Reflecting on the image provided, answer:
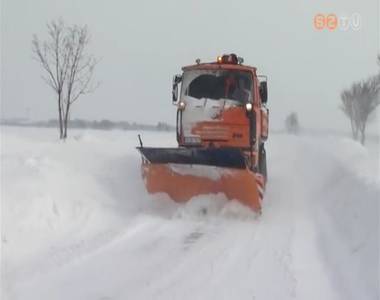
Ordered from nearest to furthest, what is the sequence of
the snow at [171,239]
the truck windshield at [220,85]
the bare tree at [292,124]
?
the snow at [171,239] → the truck windshield at [220,85] → the bare tree at [292,124]

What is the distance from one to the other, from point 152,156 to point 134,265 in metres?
3.15

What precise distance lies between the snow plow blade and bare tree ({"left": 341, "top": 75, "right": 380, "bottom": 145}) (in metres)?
22.3

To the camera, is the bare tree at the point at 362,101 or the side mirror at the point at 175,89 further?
the bare tree at the point at 362,101

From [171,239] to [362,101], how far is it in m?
26.2

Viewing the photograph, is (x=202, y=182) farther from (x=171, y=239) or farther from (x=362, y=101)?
(x=362, y=101)

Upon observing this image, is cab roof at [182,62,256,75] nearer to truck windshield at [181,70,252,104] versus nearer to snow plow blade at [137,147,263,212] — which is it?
truck windshield at [181,70,252,104]

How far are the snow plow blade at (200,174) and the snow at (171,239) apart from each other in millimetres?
182

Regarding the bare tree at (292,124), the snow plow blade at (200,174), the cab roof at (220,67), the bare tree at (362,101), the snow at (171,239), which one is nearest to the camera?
the snow at (171,239)

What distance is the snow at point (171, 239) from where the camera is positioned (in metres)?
4.78

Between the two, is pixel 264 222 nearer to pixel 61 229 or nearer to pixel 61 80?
pixel 61 229

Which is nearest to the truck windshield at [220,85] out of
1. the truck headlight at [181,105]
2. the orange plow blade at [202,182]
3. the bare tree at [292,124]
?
the truck headlight at [181,105]

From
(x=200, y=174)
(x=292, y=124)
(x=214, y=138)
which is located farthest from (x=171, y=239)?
(x=292, y=124)

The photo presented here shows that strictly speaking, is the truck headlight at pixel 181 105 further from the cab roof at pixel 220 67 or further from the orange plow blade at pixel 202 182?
the orange plow blade at pixel 202 182

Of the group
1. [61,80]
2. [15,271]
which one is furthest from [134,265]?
[61,80]
